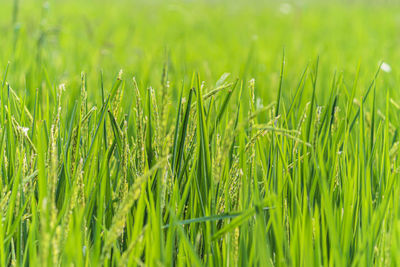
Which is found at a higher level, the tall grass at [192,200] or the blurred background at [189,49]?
the blurred background at [189,49]

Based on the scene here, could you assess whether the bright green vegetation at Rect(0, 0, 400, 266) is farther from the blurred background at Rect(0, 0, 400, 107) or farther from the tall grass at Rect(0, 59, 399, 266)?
the blurred background at Rect(0, 0, 400, 107)

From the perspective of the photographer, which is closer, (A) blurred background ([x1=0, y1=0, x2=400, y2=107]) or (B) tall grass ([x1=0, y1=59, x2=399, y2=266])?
(B) tall grass ([x1=0, y1=59, x2=399, y2=266])

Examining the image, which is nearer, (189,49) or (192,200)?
(192,200)

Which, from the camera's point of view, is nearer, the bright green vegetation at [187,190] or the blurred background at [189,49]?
the bright green vegetation at [187,190]

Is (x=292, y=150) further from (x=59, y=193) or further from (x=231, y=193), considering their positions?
(x=59, y=193)

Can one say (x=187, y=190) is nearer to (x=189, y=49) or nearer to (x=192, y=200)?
(x=192, y=200)

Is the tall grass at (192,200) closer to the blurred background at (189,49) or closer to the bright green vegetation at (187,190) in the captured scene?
the bright green vegetation at (187,190)

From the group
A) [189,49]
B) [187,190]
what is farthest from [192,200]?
[189,49]

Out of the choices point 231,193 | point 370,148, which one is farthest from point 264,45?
point 231,193

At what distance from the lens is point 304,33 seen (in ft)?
18.2

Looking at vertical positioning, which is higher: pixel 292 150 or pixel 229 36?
pixel 229 36

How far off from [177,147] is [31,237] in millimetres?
332

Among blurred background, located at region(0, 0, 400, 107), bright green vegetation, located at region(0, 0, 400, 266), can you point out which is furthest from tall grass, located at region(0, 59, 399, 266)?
blurred background, located at region(0, 0, 400, 107)

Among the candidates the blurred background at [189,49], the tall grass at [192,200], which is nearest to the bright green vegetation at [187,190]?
the tall grass at [192,200]
